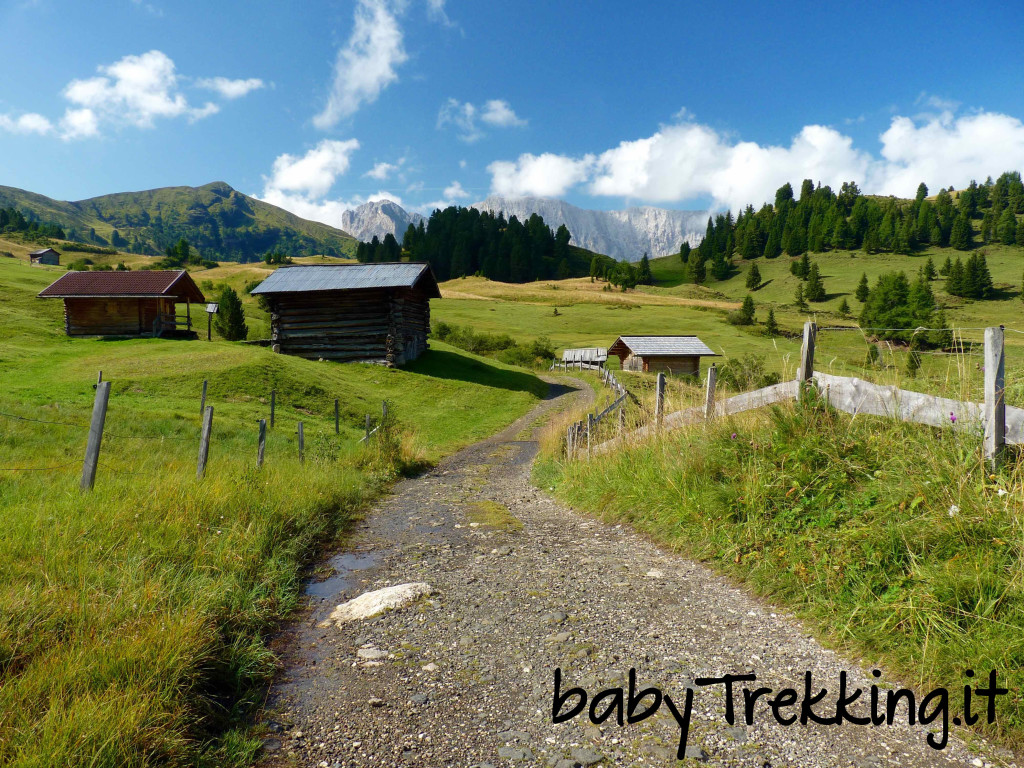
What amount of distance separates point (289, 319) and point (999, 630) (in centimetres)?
3502

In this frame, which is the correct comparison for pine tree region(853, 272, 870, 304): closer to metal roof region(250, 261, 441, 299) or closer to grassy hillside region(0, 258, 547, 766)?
metal roof region(250, 261, 441, 299)

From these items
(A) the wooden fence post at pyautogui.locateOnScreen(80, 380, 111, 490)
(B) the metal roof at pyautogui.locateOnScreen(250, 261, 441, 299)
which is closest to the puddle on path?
(A) the wooden fence post at pyautogui.locateOnScreen(80, 380, 111, 490)

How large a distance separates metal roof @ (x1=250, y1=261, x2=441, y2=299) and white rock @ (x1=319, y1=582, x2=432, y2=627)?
27.6 m

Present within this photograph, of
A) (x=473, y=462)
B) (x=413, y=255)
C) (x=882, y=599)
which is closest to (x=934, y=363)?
(x=882, y=599)

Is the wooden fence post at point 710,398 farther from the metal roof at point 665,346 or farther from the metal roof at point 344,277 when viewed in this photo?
the metal roof at point 665,346

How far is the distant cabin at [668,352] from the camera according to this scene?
48.2 metres

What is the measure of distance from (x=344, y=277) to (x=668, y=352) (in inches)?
1110

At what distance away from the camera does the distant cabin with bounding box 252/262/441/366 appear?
108ft

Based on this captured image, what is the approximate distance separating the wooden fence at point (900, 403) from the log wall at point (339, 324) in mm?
26843

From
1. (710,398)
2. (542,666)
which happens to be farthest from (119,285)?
(542,666)

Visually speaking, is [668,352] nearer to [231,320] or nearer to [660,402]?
[231,320]

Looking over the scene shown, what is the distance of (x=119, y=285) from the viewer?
116 feet

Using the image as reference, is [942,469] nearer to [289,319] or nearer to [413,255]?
[289,319]

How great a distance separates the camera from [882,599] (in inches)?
154
